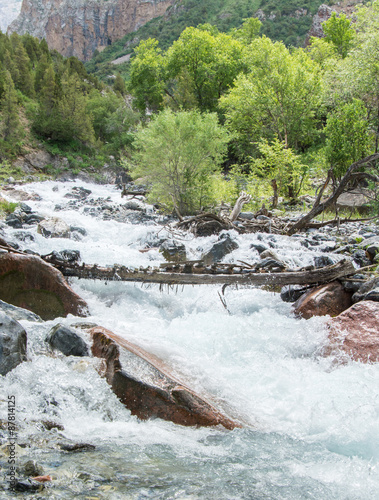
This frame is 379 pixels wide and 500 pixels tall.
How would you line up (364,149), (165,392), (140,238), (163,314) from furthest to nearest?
(364,149) → (140,238) → (163,314) → (165,392)

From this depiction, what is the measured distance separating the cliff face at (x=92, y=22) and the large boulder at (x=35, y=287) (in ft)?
563

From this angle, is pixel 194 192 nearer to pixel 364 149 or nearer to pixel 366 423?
pixel 364 149

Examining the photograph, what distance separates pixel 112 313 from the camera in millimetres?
6141

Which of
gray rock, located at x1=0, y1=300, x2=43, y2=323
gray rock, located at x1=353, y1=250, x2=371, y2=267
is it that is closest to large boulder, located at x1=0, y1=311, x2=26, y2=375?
gray rock, located at x1=0, y1=300, x2=43, y2=323

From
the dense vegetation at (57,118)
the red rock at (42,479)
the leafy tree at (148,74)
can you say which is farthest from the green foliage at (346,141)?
the leafy tree at (148,74)

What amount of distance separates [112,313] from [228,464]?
3899 millimetres

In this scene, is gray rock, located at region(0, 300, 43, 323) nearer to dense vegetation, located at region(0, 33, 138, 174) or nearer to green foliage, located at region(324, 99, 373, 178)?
green foliage, located at region(324, 99, 373, 178)

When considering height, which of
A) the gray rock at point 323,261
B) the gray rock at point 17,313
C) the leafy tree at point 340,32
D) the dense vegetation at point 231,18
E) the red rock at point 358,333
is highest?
the dense vegetation at point 231,18

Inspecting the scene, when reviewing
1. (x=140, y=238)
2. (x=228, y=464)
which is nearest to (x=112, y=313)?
(x=228, y=464)

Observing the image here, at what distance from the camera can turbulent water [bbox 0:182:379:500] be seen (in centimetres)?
229

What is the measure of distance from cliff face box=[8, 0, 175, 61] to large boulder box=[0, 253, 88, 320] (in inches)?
6753

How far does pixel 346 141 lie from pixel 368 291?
32.3 ft

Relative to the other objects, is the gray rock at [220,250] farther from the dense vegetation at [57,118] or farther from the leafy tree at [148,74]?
the leafy tree at [148,74]

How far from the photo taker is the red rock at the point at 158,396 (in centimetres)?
326
